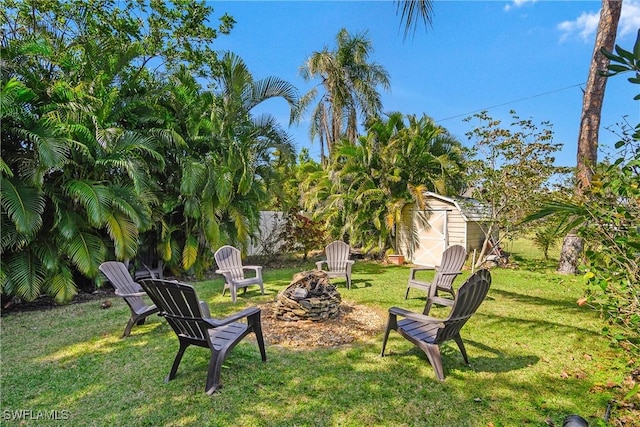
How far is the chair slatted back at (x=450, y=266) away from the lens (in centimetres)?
586

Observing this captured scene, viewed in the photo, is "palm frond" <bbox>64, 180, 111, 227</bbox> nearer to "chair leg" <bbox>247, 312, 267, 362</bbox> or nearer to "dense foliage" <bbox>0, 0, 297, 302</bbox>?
"dense foliage" <bbox>0, 0, 297, 302</bbox>

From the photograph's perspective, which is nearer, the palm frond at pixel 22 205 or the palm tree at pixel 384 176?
the palm frond at pixel 22 205

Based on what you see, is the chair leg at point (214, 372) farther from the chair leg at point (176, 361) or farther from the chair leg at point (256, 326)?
the chair leg at point (256, 326)

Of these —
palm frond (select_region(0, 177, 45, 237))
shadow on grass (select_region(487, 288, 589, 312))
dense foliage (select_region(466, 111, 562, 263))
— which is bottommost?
shadow on grass (select_region(487, 288, 589, 312))

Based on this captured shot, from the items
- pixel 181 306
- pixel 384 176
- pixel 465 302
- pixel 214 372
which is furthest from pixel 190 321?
pixel 384 176

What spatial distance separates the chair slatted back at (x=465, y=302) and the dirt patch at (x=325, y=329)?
1.37 metres

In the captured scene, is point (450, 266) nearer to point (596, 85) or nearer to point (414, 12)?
point (414, 12)

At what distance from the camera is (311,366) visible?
3629 millimetres

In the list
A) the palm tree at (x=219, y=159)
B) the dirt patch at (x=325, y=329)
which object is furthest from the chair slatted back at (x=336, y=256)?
the palm tree at (x=219, y=159)

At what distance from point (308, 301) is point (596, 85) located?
834 centimetres

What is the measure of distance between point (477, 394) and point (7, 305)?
7665 millimetres

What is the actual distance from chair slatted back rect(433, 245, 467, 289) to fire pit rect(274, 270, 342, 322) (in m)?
1.92

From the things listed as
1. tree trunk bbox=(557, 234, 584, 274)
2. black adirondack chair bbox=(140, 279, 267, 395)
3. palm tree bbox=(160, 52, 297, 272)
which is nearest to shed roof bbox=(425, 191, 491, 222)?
tree trunk bbox=(557, 234, 584, 274)

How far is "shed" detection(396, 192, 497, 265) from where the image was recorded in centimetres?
1055
